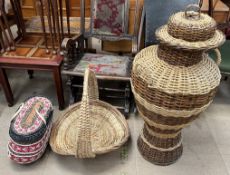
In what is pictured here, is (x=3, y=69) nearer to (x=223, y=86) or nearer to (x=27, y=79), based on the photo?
(x=27, y=79)

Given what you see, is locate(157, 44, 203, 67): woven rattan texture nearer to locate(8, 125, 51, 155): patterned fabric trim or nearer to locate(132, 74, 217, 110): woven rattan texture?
locate(132, 74, 217, 110): woven rattan texture

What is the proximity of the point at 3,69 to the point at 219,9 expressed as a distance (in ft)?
5.84

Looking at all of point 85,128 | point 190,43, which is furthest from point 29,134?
point 190,43

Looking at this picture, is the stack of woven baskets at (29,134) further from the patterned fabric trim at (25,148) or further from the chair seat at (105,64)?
the chair seat at (105,64)

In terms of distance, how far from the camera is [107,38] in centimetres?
192

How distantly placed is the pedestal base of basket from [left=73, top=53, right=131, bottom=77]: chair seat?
1.50 ft

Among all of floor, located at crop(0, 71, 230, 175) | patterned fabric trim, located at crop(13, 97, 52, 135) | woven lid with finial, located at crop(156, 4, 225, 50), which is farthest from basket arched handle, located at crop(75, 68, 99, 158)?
woven lid with finial, located at crop(156, 4, 225, 50)

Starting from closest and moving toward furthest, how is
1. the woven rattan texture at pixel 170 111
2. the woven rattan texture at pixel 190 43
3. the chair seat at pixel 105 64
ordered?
the woven rattan texture at pixel 190 43, the woven rattan texture at pixel 170 111, the chair seat at pixel 105 64

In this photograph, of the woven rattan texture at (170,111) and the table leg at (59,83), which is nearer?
the woven rattan texture at (170,111)

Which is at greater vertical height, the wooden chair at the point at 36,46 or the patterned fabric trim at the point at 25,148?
the wooden chair at the point at 36,46

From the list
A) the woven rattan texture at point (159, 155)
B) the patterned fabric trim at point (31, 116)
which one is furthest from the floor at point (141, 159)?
the patterned fabric trim at point (31, 116)

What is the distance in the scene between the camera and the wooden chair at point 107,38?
1.67 metres

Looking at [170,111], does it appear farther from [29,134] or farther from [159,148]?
[29,134]

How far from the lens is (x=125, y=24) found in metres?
1.86
